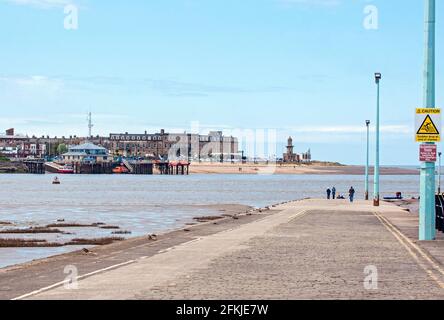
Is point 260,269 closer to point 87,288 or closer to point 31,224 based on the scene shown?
point 87,288

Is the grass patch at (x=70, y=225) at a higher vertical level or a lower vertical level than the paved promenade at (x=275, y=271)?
lower

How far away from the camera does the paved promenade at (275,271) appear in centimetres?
1506

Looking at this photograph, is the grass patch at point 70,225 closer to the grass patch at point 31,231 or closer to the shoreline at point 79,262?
the grass patch at point 31,231

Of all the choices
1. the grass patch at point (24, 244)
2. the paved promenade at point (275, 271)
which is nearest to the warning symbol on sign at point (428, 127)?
the paved promenade at point (275, 271)

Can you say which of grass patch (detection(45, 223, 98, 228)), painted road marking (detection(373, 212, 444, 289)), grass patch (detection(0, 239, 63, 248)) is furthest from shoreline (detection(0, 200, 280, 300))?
grass patch (detection(45, 223, 98, 228))

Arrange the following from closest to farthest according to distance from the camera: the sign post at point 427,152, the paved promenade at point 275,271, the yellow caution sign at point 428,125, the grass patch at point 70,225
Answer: the paved promenade at point 275,271
the yellow caution sign at point 428,125
the sign post at point 427,152
the grass patch at point 70,225

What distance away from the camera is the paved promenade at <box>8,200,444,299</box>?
15062 millimetres

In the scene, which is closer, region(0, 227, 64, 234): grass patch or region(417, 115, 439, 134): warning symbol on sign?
region(417, 115, 439, 134): warning symbol on sign

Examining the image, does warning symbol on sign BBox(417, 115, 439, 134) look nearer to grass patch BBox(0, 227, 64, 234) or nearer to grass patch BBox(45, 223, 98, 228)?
grass patch BBox(0, 227, 64, 234)

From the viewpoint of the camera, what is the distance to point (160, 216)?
59000 millimetres

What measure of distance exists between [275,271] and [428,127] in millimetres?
10099

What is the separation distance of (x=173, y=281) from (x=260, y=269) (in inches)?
117

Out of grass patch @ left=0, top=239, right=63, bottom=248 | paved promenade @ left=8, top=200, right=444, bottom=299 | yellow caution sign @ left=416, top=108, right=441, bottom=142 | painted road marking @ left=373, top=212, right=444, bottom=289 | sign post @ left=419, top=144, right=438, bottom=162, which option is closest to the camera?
paved promenade @ left=8, top=200, right=444, bottom=299
